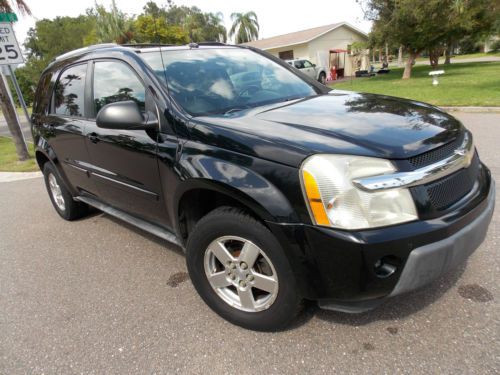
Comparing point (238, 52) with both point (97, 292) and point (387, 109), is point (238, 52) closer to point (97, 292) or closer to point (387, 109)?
point (387, 109)

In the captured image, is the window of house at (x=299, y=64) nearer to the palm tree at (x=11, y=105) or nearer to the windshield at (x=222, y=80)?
the palm tree at (x=11, y=105)

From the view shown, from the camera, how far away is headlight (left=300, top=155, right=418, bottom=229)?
5.92 ft

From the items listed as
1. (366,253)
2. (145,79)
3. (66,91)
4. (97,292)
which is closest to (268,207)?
(366,253)

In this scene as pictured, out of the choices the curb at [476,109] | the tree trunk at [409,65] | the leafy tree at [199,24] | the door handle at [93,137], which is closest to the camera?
the door handle at [93,137]

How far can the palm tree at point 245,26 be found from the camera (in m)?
53.1

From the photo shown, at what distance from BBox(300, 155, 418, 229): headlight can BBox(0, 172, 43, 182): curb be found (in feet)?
24.7

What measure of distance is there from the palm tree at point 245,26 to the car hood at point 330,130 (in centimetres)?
5420

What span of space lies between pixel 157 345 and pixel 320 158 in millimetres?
1543

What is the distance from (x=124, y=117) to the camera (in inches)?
96.9

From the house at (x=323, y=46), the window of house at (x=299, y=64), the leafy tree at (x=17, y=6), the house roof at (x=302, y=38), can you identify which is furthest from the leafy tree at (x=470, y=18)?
the leafy tree at (x=17, y=6)

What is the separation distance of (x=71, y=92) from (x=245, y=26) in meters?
54.2

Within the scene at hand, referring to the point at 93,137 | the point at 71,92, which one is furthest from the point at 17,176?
the point at 93,137

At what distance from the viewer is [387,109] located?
2.52 m

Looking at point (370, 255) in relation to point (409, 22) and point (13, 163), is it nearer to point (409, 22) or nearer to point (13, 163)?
point (13, 163)
